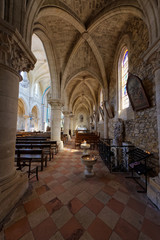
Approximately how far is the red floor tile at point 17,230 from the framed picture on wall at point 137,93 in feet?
14.3

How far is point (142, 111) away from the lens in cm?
366

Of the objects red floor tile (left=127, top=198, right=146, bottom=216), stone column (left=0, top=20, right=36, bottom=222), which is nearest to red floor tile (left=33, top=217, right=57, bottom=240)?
stone column (left=0, top=20, right=36, bottom=222)

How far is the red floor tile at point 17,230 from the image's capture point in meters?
1.42

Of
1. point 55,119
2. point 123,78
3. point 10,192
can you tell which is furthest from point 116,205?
point 123,78

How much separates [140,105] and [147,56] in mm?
1672

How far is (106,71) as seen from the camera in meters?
7.91

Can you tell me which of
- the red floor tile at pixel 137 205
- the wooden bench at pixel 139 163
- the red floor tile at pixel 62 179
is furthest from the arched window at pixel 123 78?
the red floor tile at pixel 62 179

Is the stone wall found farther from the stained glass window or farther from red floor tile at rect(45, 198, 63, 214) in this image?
red floor tile at rect(45, 198, 63, 214)

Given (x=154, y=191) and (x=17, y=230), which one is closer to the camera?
(x=17, y=230)

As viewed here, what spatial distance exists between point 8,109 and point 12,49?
1350 mm

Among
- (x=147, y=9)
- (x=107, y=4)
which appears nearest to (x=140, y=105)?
(x=147, y=9)

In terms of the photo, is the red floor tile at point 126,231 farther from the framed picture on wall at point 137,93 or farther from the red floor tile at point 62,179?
the framed picture on wall at point 137,93

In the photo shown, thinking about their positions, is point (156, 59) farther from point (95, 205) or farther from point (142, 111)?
point (95, 205)

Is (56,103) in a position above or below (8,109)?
above
